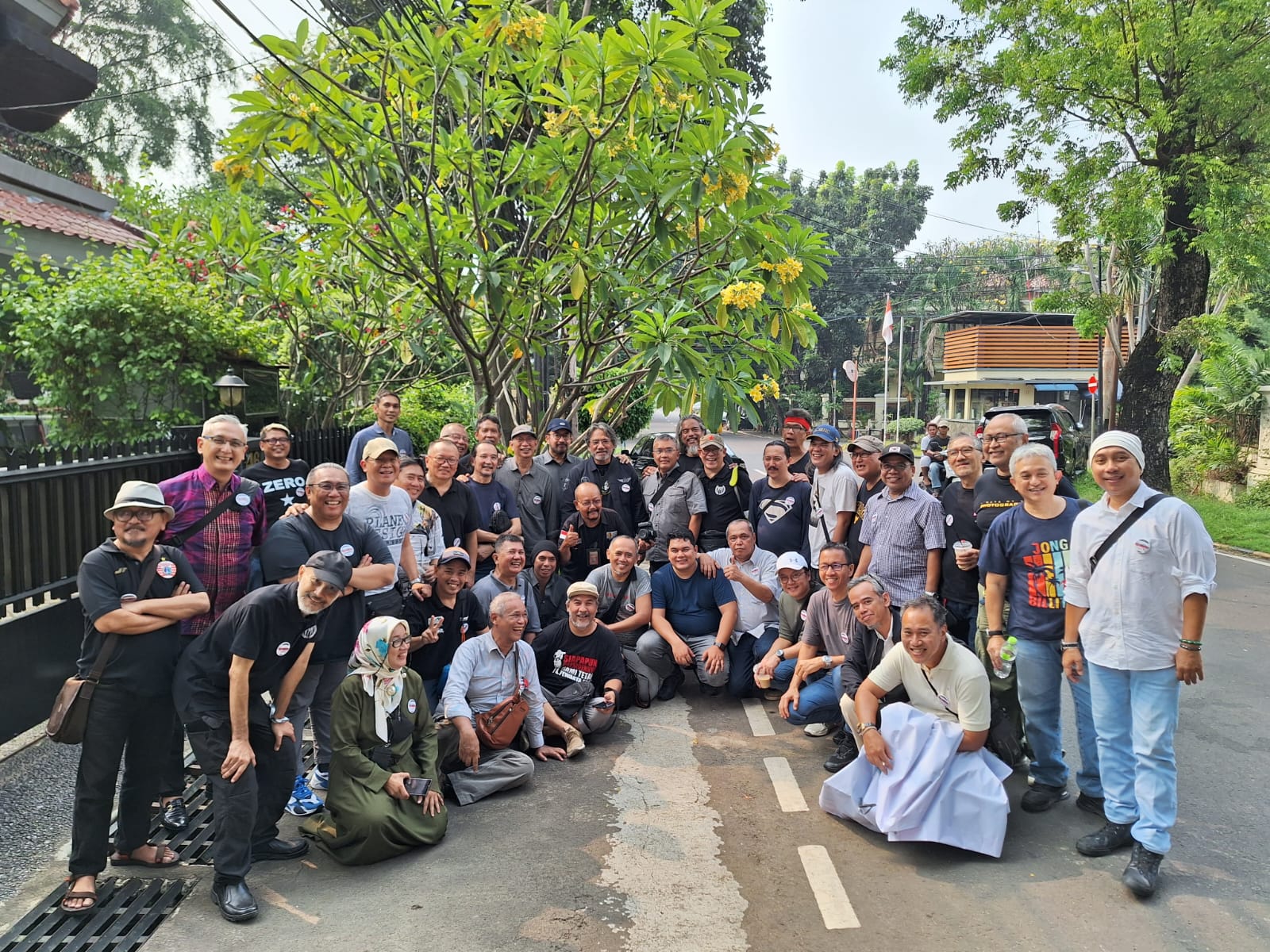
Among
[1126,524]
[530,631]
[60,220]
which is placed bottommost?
[530,631]

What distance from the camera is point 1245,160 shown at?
47.4 ft

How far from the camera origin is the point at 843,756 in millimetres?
5668

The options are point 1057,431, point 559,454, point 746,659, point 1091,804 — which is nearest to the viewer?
point 1091,804

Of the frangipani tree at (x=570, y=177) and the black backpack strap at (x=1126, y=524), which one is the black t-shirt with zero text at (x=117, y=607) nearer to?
the frangipani tree at (x=570, y=177)

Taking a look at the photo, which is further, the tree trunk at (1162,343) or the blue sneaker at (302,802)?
the tree trunk at (1162,343)

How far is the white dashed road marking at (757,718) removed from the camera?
6297 millimetres

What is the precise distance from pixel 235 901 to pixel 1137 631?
412 cm

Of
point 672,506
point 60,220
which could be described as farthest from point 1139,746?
point 60,220

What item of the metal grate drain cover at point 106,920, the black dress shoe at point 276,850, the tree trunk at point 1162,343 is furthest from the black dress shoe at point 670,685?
the tree trunk at point 1162,343

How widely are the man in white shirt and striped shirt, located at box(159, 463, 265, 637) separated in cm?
338

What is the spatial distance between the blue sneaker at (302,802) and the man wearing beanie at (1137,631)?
12.8 ft

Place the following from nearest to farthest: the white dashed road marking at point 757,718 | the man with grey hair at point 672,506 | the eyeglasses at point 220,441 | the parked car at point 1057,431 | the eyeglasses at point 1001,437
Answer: the eyeglasses at point 220,441 < the eyeglasses at point 1001,437 < the white dashed road marking at point 757,718 < the man with grey hair at point 672,506 < the parked car at point 1057,431

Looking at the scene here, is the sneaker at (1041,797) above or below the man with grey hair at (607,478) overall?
below

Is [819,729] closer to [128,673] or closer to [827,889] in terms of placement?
[827,889]
